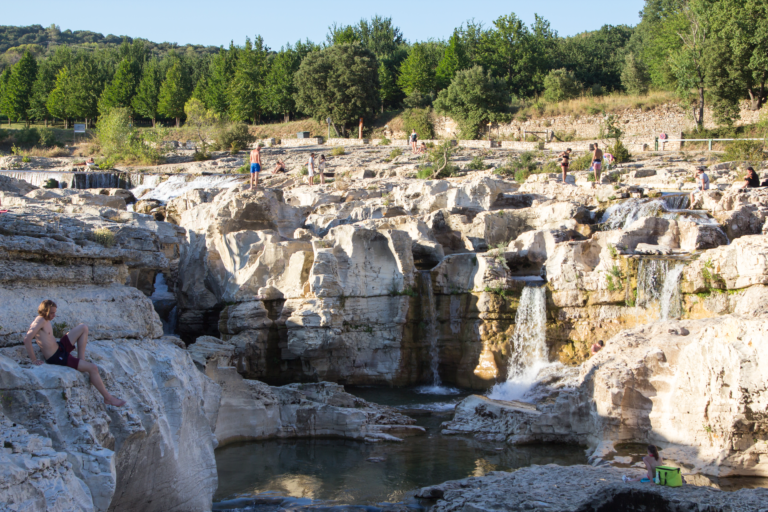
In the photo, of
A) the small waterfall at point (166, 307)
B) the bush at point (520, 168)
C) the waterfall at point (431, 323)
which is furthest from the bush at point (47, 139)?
the waterfall at point (431, 323)

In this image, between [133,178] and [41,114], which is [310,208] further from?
[41,114]

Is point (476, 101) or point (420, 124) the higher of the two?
point (476, 101)

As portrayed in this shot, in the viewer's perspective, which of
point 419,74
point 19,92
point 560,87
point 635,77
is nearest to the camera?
point 560,87

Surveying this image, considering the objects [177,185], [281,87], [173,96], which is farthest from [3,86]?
[177,185]

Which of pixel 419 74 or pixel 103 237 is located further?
pixel 419 74

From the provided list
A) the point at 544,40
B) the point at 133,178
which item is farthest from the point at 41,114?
the point at 544,40

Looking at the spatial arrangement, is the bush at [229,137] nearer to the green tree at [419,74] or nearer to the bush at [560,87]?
the green tree at [419,74]

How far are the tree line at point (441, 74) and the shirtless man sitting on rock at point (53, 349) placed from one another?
3129cm

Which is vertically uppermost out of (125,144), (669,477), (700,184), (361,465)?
(125,144)

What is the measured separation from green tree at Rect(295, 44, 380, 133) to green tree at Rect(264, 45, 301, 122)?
552 cm

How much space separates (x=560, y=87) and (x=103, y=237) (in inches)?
1418

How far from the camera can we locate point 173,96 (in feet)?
170

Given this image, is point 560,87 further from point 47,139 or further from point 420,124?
point 47,139

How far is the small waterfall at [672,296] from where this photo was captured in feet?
46.8
